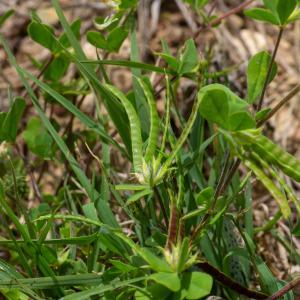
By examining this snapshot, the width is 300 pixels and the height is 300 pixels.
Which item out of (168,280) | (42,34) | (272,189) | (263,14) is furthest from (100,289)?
(42,34)

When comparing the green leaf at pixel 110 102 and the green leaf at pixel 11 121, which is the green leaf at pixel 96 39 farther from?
the green leaf at pixel 11 121

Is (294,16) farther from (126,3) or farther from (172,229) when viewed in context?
(172,229)

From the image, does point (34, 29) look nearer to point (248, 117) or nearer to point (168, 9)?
point (248, 117)

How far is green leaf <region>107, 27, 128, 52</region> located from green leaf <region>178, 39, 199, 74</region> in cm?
21

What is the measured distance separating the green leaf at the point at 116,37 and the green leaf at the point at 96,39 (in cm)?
1

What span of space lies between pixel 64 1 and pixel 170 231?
206 centimetres

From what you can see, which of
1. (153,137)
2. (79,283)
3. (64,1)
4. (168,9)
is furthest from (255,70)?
(64,1)

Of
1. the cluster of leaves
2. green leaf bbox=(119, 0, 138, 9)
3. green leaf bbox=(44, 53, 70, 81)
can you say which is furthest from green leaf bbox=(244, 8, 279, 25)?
green leaf bbox=(44, 53, 70, 81)

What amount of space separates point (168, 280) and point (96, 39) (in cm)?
75

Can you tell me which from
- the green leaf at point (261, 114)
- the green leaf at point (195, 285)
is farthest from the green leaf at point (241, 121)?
the green leaf at point (195, 285)

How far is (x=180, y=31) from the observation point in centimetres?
266

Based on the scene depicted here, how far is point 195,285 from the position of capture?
3.38ft

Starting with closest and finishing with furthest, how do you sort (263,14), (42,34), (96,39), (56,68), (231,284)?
(231,284)
(263,14)
(96,39)
(42,34)
(56,68)

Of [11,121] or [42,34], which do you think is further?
[42,34]
